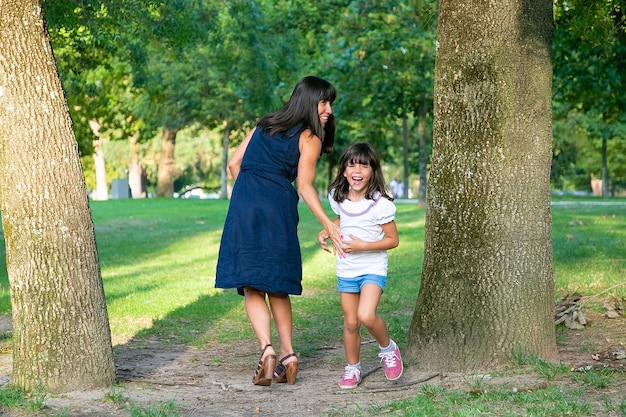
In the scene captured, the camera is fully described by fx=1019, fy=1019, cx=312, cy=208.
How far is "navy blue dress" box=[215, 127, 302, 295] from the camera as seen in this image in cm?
667

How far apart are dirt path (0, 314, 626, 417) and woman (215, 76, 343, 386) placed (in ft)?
1.04

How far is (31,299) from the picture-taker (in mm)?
6219

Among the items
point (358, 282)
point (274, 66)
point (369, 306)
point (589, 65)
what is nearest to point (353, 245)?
point (358, 282)

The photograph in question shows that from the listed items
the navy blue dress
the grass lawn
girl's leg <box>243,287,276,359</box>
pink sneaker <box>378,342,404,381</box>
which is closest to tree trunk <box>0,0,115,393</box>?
the navy blue dress

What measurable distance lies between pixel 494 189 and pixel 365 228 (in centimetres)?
91

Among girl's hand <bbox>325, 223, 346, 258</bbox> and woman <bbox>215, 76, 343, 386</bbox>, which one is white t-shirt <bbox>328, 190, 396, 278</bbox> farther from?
woman <bbox>215, 76, 343, 386</bbox>

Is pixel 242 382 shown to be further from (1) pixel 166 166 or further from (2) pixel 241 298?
(1) pixel 166 166

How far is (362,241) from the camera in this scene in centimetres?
633

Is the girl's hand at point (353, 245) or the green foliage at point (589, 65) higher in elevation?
the green foliage at point (589, 65)

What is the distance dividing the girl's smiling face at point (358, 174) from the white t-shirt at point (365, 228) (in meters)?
0.12

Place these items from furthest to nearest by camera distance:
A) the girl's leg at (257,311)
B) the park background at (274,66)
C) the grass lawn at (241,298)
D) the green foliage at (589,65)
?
the park background at (274,66), the green foliage at (589,65), the grass lawn at (241,298), the girl's leg at (257,311)

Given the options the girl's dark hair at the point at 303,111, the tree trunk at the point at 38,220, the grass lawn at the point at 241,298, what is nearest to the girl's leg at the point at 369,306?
the grass lawn at the point at 241,298

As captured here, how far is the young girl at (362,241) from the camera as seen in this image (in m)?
6.34

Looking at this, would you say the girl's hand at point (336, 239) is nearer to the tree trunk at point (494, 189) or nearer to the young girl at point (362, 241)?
the young girl at point (362, 241)
